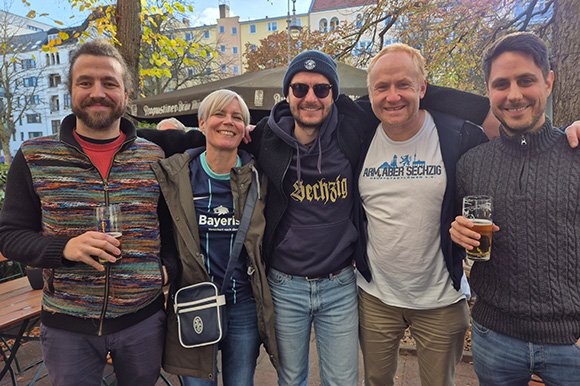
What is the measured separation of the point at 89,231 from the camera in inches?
68.8

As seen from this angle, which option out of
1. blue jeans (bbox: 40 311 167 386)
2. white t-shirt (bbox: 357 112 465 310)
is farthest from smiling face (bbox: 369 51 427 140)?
blue jeans (bbox: 40 311 167 386)

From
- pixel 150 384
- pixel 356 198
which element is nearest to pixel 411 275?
pixel 356 198

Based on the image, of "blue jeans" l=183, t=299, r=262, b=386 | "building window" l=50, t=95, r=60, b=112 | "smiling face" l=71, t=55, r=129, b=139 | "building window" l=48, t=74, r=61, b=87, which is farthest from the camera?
"building window" l=50, t=95, r=60, b=112

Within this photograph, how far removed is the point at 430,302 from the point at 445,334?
23cm

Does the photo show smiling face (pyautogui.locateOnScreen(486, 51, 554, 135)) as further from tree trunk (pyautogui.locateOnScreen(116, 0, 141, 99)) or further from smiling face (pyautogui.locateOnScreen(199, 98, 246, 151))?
Result: tree trunk (pyautogui.locateOnScreen(116, 0, 141, 99))

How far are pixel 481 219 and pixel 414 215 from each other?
18.4 inches

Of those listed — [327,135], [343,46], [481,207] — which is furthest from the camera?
[343,46]

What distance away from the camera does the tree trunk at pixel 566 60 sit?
3.57 metres

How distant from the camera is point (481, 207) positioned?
5.75 ft

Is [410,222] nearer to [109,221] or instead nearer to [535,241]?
A: [535,241]

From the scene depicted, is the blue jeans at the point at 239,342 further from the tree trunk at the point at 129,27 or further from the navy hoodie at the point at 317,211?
the tree trunk at the point at 129,27

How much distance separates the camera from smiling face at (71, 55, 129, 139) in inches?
74.1

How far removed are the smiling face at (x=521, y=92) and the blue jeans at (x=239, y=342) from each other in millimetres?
1768

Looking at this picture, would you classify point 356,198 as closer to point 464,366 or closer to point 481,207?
point 481,207
